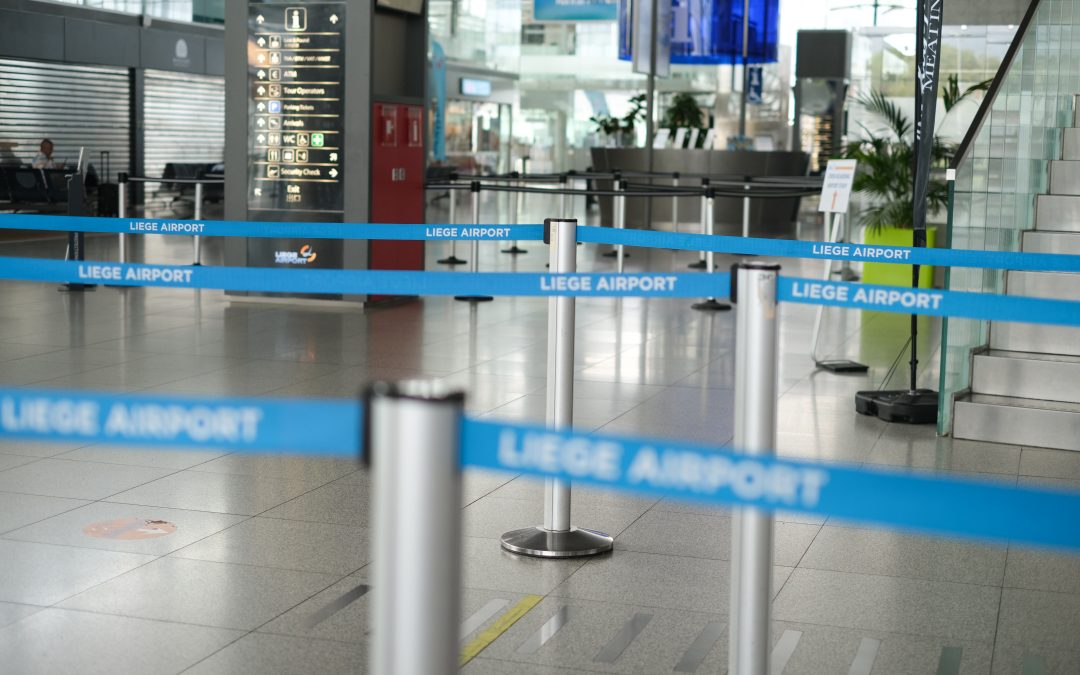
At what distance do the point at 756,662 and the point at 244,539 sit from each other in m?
2.29

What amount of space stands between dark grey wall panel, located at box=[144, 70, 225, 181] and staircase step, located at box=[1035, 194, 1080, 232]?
66.4ft

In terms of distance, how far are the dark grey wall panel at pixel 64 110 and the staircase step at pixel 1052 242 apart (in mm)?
18433

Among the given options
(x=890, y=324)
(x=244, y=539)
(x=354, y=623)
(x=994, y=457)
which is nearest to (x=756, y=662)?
(x=354, y=623)

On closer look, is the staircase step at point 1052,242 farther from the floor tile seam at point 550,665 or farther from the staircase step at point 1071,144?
the floor tile seam at point 550,665

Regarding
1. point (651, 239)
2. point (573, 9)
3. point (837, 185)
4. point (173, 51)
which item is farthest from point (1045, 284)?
point (173, 51)

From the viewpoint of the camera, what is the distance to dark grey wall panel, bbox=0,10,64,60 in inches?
837

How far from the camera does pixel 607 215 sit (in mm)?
21359

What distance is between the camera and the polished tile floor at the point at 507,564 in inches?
148

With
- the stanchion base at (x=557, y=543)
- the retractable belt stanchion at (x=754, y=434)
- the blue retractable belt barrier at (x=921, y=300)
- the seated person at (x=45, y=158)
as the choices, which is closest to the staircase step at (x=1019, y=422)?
the stanchion base at (x=557, y=543)

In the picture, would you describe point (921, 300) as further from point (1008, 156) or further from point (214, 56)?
point (214, 56)

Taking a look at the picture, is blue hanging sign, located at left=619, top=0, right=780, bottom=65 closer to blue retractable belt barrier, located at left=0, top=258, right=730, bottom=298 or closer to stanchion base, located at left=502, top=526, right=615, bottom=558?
stanchion base, located at left=502, top=526, right=615, bottom=558

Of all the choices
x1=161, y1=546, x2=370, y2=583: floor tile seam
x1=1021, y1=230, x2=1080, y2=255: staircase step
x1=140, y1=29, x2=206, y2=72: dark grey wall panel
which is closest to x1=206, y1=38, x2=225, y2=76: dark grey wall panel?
x1=140, y1=29, x2=206, y2=72: dark grey wall panel

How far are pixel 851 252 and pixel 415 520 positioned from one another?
3.25 m

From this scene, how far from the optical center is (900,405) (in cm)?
706
